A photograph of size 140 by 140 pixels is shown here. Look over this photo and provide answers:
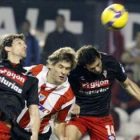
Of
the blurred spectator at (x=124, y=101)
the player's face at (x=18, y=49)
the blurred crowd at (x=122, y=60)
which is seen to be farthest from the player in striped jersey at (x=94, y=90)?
the blurred spectator at (x=124, y=101)

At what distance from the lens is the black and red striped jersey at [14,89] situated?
8.05m

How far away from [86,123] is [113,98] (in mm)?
3505

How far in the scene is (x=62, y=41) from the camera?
12992 millimetres

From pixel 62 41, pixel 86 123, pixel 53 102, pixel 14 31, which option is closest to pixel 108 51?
pixel 62 41

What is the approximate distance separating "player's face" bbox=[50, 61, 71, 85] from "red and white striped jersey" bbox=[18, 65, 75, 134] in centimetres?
12

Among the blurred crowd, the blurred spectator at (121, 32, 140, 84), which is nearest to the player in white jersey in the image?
the blurred crowd

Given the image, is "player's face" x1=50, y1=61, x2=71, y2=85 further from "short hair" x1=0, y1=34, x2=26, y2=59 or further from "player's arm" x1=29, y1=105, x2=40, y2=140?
"player's arm" x1=29, y1=105, x2=40, y2=140

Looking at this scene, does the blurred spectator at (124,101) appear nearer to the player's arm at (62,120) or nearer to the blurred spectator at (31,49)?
the blurred spectator at (31,49)

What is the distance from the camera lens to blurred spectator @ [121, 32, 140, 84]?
13.1 metres

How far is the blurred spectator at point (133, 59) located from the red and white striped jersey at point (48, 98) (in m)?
4.43

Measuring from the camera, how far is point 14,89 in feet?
26.5

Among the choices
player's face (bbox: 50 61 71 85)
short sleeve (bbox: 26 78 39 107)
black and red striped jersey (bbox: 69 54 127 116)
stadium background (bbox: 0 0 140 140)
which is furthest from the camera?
stadium background (bbox: 0 0 140 140)

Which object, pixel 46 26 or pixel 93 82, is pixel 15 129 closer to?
pixel 93 82

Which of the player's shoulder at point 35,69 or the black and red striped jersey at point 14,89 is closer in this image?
the black and red striped jersey at point 14,89
